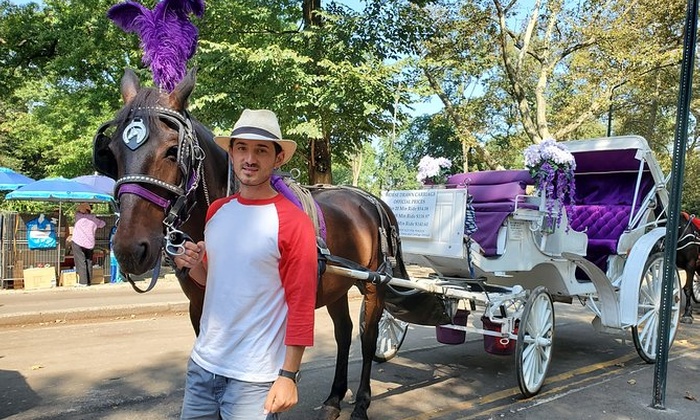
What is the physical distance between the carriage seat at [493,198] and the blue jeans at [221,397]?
12.3 feet

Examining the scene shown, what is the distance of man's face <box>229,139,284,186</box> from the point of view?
230cm

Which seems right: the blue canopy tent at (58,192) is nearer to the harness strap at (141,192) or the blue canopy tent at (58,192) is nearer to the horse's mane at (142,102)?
the horse's mane at (142,102)

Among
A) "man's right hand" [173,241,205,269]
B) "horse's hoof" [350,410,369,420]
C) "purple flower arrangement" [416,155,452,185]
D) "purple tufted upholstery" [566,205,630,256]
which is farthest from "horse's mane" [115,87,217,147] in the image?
"purple tufted upholstery" [566,205,630,256]

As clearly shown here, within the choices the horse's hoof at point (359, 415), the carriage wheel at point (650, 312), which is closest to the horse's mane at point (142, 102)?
the horse's hoof at point (359, 415)

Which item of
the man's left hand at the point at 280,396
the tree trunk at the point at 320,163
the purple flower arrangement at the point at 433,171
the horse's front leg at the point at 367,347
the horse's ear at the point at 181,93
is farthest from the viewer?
the tree trunk at the point at 320,163

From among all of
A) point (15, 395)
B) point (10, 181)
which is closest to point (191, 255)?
point (15, 395)

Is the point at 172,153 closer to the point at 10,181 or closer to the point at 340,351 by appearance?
the point at 340,351

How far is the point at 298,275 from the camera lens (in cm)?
221

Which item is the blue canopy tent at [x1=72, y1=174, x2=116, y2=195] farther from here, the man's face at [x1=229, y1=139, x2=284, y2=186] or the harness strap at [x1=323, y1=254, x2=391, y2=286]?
the man's face at [x1=229, y1=139, x2=284, y2=186]

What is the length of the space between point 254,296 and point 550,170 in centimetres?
429

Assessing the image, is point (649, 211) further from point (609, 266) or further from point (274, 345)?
point (274, 345)

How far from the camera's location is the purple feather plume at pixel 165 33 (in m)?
3.04

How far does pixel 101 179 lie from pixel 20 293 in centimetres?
349

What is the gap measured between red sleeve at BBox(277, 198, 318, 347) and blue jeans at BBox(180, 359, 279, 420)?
10.8 inches
